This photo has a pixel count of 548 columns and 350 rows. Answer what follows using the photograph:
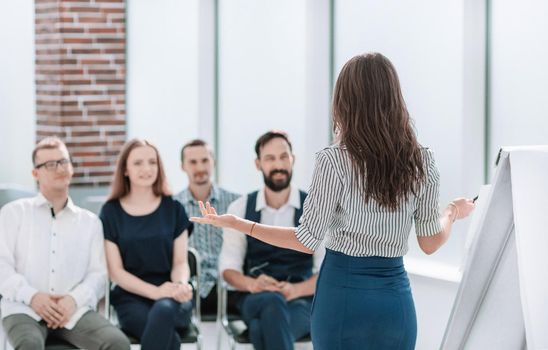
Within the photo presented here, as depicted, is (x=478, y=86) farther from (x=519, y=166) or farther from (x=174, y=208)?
(x=519, y=166)

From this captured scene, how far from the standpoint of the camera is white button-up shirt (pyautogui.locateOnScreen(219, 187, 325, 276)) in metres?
4.78

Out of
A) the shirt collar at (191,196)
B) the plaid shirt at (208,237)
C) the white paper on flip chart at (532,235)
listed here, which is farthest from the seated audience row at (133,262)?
the white paper on flip chart at (532,235)

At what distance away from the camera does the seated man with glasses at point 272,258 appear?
453cm

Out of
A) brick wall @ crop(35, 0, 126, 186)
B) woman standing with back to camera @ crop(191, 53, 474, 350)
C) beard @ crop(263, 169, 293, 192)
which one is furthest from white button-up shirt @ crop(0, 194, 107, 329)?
brick wall @ crop(35, 0, 126, 186)

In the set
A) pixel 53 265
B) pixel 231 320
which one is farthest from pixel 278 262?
pixel 53 265

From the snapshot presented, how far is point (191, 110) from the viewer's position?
7.11 m

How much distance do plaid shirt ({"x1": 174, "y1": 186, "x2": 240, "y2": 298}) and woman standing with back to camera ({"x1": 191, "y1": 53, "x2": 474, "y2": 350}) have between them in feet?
8.12

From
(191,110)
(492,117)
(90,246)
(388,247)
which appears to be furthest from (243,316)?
(191,110)

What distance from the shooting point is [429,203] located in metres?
2.75

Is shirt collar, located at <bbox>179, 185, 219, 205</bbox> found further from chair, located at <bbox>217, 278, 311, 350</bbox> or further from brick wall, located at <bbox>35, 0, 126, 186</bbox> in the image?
brick wall, located at <bbox>35, 0, 126, 186</bbox>

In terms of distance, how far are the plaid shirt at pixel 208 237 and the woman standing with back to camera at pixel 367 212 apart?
97.4 inches

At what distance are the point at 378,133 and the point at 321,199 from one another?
0.26 metres

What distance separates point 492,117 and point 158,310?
1.89m

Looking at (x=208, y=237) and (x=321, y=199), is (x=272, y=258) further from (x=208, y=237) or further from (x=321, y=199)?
(x=321, y=199)
